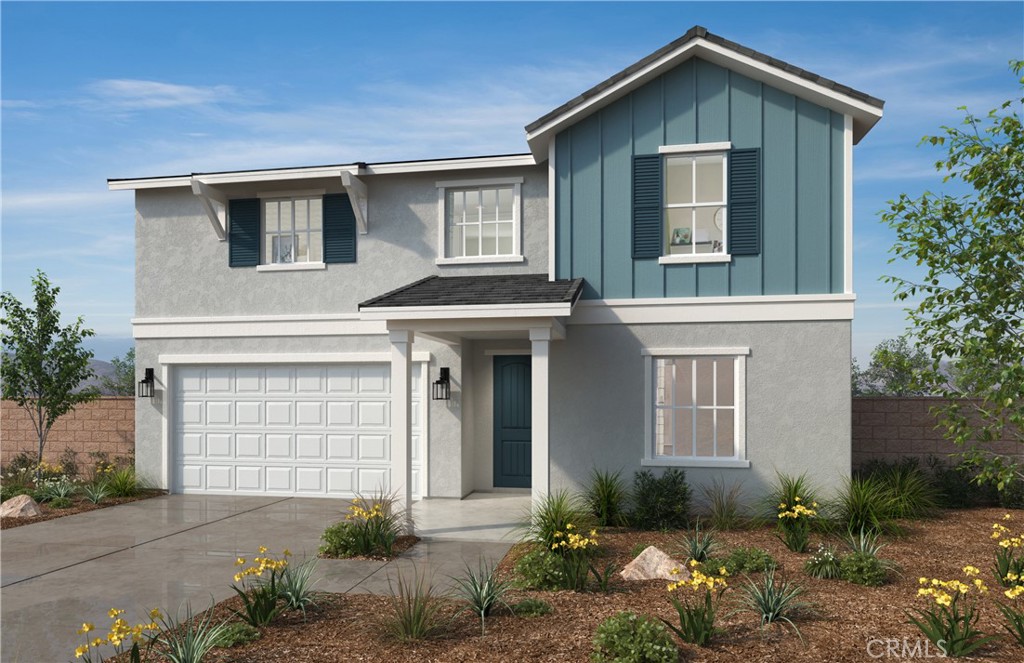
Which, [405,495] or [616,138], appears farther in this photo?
[616,138]

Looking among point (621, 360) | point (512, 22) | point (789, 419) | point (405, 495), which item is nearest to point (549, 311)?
point (621, 360)

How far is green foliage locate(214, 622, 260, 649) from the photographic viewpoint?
584 centimetres

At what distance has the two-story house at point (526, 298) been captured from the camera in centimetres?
1054

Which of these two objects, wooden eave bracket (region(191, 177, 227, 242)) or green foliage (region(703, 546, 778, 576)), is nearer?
green foliage (region(703, 546, 778, 576))

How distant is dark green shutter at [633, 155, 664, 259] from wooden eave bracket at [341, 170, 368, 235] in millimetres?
4655

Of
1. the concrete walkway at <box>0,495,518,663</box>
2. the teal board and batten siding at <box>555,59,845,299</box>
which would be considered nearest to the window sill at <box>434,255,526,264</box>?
the teal board and batten siding at <box>555,59,845,299</box>

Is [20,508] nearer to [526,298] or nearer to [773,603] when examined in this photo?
[526,298]

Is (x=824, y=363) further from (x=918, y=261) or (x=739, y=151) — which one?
(x=739, y=151)

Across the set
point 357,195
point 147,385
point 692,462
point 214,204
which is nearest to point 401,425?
point 692,462

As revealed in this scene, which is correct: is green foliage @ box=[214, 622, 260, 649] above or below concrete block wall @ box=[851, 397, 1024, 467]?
below

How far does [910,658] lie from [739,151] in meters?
7.10

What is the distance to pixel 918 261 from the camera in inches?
373

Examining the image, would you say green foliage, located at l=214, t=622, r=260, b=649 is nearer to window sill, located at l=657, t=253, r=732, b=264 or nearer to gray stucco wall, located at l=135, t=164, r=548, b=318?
window sill, located at l=657, t=253, r=732, b=264

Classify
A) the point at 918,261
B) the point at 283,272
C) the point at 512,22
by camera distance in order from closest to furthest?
the point at 918,261 → the point at 512,22 → the point at 283,272
